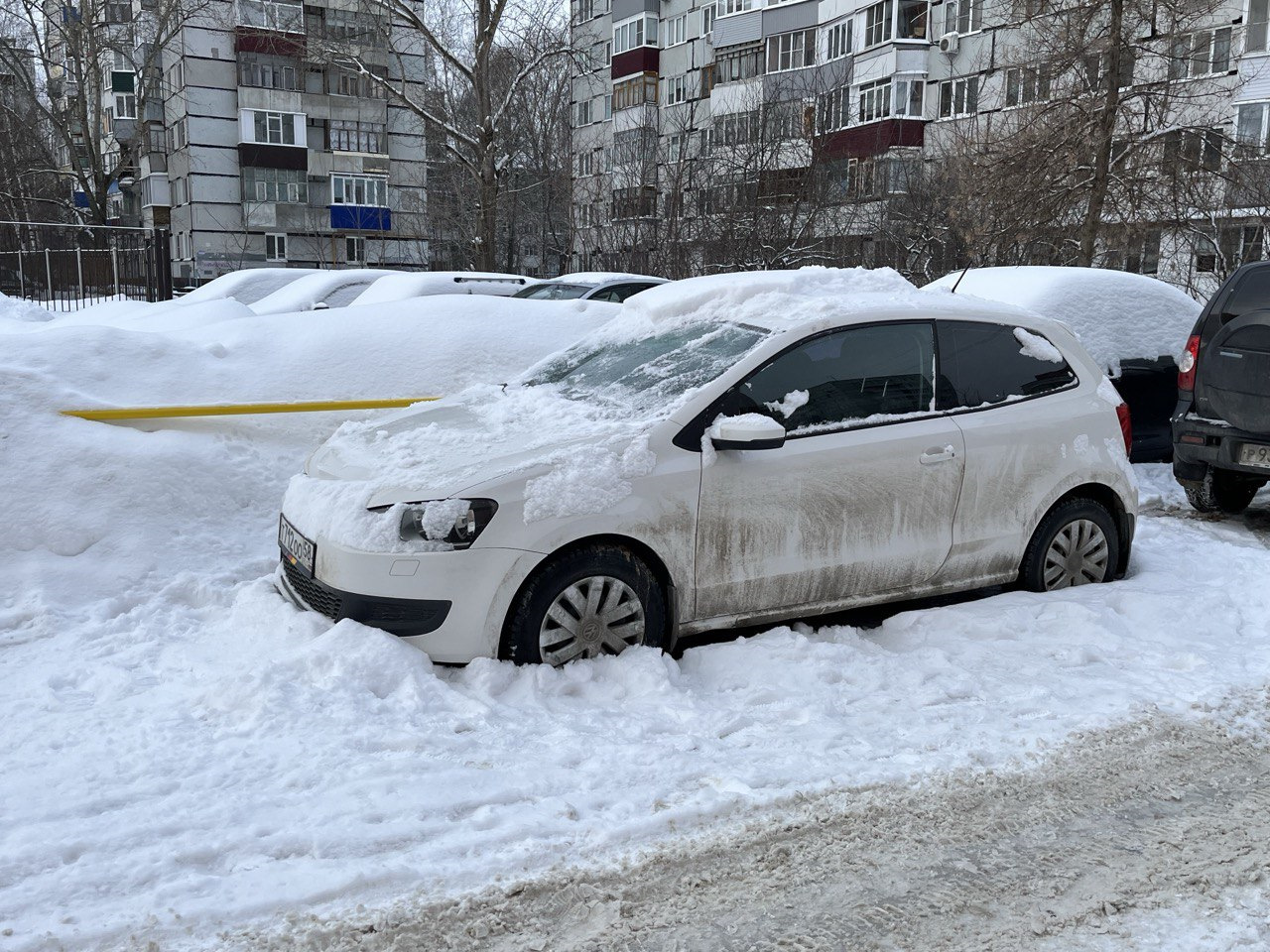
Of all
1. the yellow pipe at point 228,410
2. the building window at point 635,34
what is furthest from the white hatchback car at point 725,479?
the building window at point 635,34

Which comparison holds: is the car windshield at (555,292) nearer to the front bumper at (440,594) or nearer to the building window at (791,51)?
the front bumper at (440,594)

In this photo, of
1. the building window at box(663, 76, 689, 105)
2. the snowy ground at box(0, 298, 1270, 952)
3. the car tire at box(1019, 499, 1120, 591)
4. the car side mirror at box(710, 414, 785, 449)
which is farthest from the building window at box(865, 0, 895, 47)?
the car side mirror at box(710, 414, 785, 449)

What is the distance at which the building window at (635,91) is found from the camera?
50.3 meters

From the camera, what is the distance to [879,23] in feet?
124

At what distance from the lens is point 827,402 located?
4.97m

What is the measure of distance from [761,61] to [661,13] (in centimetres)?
978

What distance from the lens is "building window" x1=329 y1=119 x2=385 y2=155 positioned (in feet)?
171

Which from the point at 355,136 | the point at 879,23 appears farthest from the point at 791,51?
the point at 355,136

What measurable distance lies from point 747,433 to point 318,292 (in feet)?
41.0

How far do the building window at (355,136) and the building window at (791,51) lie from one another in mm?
20664

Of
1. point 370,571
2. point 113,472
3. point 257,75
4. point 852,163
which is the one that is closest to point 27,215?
point 257,75

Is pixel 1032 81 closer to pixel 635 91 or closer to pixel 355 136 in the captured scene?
pixel 635 91

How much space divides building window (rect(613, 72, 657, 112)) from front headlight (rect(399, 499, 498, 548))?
4801 cm

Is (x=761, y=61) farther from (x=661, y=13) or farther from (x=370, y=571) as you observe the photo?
(x=370, y=571)
